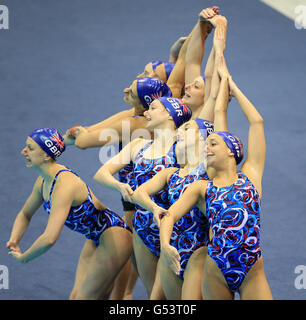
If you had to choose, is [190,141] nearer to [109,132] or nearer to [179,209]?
[179,209]

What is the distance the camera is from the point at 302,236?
8023mm

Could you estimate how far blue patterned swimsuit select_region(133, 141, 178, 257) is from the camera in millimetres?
5488

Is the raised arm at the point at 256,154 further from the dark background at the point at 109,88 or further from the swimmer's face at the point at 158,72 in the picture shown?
the dark background at the point at 109,88

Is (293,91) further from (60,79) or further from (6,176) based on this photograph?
(6,176)

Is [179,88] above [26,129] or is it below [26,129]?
below

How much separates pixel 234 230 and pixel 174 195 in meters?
0.64

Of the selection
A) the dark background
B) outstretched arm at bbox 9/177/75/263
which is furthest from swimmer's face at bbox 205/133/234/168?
the dark background

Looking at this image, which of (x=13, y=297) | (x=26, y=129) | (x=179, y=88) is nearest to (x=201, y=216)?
(x=179, y=88)

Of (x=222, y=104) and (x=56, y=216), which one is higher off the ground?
(x=222, y=104)

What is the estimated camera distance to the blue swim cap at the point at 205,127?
531cm

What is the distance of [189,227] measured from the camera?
512cm

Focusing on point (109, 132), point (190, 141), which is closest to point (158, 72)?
point (109, 132)

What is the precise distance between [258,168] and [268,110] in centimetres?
587

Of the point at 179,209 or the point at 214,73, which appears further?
the point at 214,73
